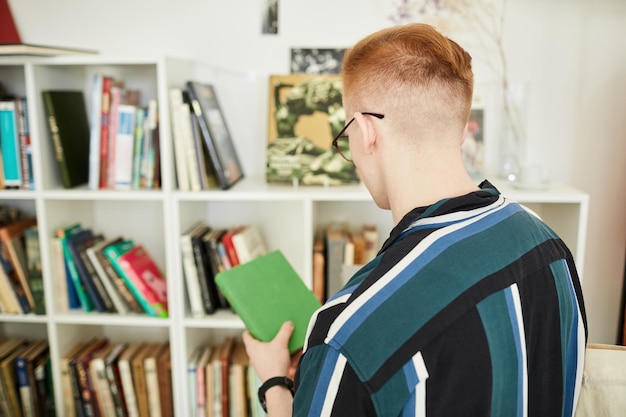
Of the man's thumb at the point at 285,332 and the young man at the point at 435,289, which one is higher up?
the young man at the point at 435,289

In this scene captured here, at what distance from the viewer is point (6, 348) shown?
2.26 meters

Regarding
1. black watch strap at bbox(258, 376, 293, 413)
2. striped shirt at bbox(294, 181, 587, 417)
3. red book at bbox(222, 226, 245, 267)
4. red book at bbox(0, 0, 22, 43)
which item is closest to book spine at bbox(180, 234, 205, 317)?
red book at bbox(222, 226, 245, 267)

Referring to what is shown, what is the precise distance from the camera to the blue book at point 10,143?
78.0 inches

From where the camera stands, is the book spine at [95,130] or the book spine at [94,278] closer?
the book spine at [95,130]

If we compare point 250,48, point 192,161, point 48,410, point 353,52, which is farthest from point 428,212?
point 48,410

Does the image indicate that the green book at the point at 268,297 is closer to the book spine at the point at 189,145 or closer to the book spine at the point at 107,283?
the book spine at the point at 189,145

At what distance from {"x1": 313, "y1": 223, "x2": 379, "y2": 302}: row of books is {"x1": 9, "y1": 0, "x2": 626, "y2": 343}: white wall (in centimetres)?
47

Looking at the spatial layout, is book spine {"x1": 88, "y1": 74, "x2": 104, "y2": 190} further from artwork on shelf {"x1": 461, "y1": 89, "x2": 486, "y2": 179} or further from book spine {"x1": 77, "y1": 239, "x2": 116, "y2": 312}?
artwork on shelf {"x1": 461, "y1": 89, "x2": 486, "y2": 179}

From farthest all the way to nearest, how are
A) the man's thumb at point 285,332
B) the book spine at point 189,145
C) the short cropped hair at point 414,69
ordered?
the book spine at point 189,145 < the man's thumb at point 285,332 < the short cropped hair at point 414,69

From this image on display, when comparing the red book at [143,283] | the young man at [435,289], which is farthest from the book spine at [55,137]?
the young man at [435,289]

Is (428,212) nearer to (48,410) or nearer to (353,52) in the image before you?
(353,52)

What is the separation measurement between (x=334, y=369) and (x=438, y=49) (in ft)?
1.82

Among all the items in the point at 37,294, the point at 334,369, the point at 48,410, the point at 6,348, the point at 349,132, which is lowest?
the point at 48,410

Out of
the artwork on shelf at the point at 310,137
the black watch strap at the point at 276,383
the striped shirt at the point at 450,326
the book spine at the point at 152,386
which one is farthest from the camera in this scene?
the book spine at the point at 152,386
